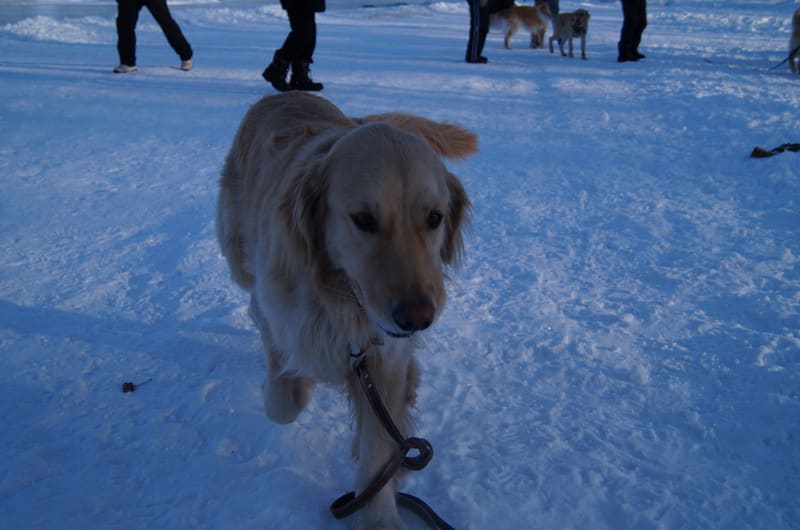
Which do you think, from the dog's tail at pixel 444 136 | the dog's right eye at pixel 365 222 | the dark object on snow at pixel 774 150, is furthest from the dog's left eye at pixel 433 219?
the dark object on snow at pixel 774 150

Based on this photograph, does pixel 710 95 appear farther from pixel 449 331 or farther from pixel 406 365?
pixel 406 365

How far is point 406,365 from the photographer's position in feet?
6.31

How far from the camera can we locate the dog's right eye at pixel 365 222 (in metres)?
1.57

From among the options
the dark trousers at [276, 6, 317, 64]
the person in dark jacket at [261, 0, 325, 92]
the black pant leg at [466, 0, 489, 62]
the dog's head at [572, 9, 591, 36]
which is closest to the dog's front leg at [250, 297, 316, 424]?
the person in dark jacket at [261, 0, 325, 92]

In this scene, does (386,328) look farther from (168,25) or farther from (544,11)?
(544,11)

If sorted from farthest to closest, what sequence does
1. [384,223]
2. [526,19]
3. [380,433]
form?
[526,19] < [380,433] < [384,223]

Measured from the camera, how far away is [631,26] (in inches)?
366

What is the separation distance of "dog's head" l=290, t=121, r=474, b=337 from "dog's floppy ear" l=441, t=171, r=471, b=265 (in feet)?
0.31

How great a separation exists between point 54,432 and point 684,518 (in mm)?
2089

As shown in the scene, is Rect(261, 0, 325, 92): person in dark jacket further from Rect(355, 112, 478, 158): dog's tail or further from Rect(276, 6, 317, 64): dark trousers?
Rect(355, 112, 478, 158): dog's tail

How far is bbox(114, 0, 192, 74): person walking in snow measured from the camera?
7.25 m

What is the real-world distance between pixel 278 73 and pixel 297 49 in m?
0.36

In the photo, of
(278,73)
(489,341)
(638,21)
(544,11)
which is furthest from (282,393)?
(544,11)

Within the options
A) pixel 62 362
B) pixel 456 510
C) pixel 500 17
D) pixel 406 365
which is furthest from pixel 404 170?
pixel 500 17
